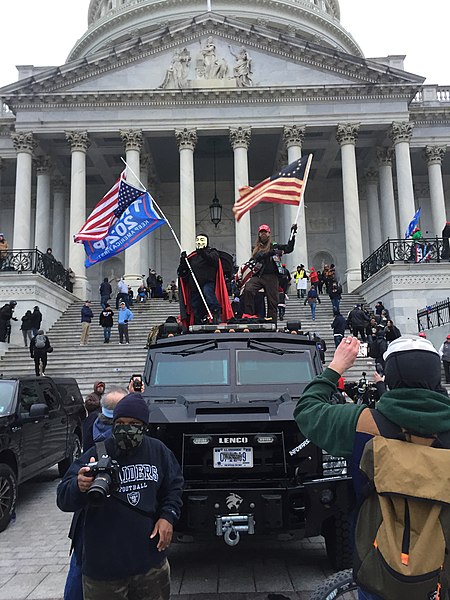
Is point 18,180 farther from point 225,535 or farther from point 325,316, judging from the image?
point 225,535

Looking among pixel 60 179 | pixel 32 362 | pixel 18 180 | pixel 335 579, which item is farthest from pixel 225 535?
pixel 60 179

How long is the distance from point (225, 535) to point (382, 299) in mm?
20676

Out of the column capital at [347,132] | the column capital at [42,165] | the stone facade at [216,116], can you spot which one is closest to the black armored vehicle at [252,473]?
the stone facade at [216,116]

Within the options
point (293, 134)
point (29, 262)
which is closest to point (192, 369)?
point (29, 262)

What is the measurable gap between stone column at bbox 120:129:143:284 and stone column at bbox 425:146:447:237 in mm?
17832

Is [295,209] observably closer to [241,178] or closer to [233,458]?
[241,178]

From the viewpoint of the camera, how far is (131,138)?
30078mm

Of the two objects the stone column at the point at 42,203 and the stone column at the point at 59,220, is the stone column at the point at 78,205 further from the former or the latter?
the stone column at the point at 59,220

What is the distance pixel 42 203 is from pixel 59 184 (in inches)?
161

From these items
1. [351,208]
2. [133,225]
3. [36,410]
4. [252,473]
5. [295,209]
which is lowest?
[252,473]

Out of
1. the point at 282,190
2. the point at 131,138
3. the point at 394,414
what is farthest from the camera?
the point at 131,138

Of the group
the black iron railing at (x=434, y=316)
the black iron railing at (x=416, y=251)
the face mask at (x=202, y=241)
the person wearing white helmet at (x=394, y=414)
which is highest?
the black iron railing at (x=416, y=251)

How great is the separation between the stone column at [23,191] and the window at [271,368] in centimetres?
2437

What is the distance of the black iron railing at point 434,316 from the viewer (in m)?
19.6
